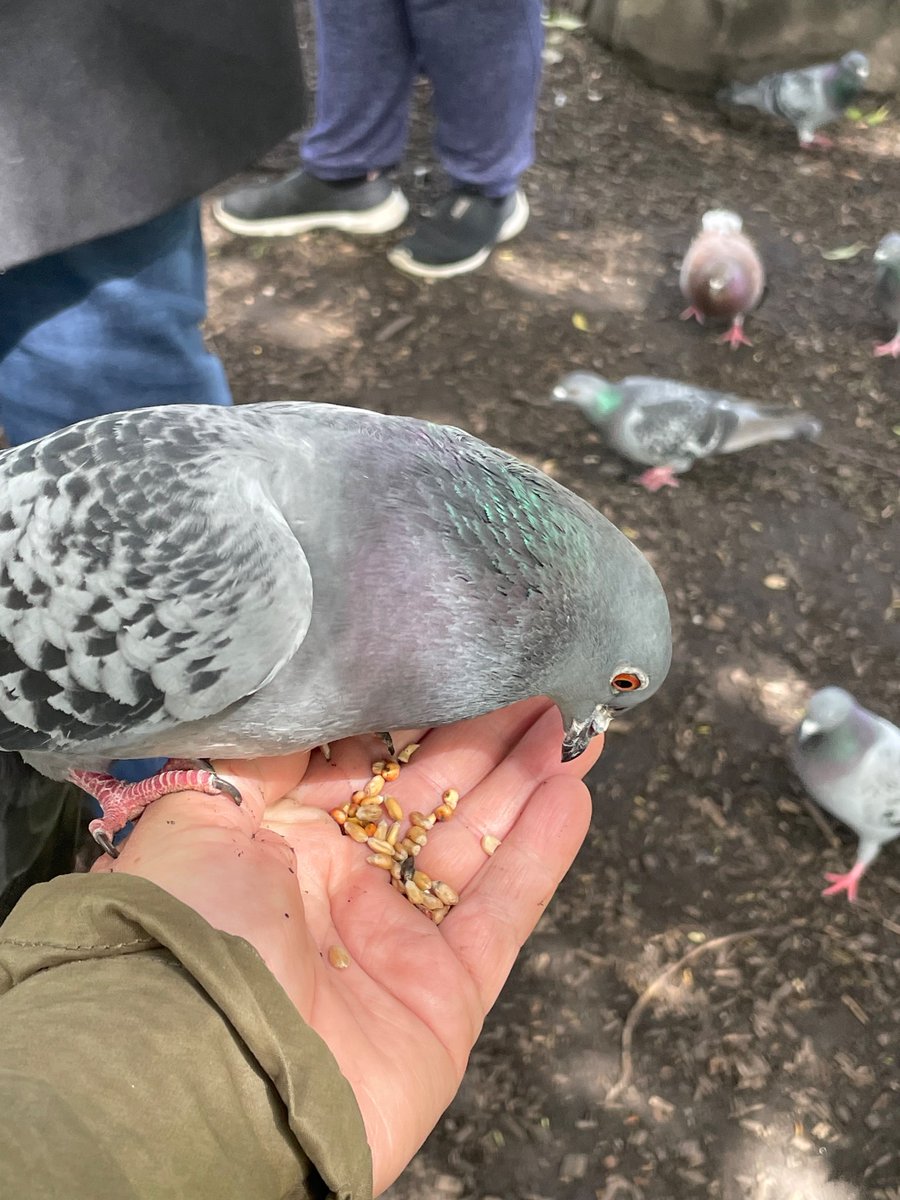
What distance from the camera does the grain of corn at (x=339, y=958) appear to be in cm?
265

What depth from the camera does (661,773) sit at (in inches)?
172

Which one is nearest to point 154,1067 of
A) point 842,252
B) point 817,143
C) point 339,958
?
point 339,958

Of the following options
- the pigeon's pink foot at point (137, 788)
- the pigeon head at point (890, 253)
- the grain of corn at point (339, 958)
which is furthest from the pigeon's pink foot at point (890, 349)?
the grain of corn at point (339, 958)

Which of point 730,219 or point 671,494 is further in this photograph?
point 730,219

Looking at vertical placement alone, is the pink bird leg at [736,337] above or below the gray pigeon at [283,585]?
below

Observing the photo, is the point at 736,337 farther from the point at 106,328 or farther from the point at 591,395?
the point at 106,328

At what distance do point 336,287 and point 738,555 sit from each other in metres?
3.41

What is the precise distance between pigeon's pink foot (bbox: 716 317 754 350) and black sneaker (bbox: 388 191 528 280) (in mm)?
1827

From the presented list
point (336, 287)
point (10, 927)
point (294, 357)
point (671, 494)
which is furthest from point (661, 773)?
point (336, 287)

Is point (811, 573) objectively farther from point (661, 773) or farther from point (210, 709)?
point (210, 709)

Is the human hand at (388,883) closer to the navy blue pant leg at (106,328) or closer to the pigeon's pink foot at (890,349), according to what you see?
the navy blue pant leg at (106,328)

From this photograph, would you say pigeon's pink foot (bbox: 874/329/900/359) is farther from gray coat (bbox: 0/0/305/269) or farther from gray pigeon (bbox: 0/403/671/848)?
gray coat (bbox: 0/0/305/269)

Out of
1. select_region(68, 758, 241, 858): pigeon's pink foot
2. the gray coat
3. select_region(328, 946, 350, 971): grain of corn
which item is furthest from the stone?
select_region(328, 946, 350, 971): grain of corn

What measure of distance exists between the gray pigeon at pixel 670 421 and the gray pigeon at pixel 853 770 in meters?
1.79
